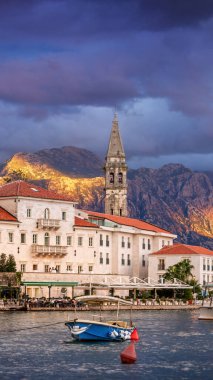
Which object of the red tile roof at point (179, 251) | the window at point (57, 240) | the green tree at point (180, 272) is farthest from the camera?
the red tile roof at point (179, 251)

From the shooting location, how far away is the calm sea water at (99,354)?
221 feet

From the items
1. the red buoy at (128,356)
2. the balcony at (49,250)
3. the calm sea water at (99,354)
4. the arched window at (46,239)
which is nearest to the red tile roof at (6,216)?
the balcony at (49,250)

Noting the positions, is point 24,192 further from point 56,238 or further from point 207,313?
point 207,313

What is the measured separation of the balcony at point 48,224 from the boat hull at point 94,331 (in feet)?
251

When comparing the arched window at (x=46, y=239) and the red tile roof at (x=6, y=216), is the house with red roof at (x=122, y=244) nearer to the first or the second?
the arched window at (x=46, y=239)

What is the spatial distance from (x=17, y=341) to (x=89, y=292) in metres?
72.9

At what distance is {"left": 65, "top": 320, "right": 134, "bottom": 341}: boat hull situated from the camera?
8644cm

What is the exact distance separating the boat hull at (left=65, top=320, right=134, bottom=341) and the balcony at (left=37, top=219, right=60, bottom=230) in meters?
76.5

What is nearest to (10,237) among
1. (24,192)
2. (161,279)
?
(24,192)

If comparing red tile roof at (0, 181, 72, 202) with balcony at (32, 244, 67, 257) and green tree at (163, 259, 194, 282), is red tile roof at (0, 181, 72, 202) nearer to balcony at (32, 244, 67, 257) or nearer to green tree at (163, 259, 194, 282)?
balcony at (32, 244, 67, 257)

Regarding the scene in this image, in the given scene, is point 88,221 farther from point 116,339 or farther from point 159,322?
point 116,339

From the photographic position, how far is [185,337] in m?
95.9

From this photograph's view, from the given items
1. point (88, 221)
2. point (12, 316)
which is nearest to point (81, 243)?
point (88, 221)

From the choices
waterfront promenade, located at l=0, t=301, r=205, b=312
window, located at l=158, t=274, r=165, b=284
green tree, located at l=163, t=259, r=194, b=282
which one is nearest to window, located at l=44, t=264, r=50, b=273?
waterfront promenade, located at l=0, t=301, r=205, b=312
